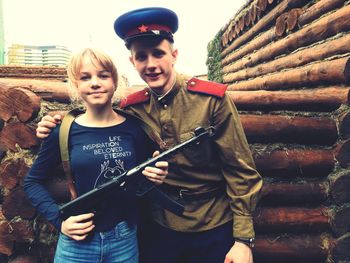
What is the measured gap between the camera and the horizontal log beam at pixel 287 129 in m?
3.27

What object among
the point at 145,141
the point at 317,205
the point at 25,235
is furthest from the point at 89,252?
the point at 317,205

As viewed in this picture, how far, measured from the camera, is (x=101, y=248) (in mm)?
1937

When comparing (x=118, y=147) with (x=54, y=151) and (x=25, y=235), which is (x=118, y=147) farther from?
(x=25, y=235)

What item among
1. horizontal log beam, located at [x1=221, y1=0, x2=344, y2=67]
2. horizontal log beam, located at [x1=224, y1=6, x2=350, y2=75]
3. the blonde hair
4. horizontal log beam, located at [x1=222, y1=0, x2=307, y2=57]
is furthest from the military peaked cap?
horizontal log beam, located at [x1=222, y1=0, x2=307, y2=57]

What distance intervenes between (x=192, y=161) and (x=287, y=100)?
1702 millimetres

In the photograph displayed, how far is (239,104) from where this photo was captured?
336 cm

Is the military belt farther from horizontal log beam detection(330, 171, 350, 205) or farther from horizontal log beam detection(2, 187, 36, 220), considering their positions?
horizontal log beam detection(330, 171, 350, 205)

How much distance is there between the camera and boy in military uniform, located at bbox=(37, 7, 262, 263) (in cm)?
215

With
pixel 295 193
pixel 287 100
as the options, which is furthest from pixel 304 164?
pixel 287 100

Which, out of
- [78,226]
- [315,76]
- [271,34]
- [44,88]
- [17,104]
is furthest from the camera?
[271,34]

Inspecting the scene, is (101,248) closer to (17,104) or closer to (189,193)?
(189,193)

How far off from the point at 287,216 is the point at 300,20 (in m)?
3.12

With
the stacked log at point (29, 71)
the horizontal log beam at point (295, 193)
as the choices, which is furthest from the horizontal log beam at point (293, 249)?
the stacked log at point (29, 71)

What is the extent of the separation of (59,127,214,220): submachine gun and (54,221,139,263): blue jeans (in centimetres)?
17
